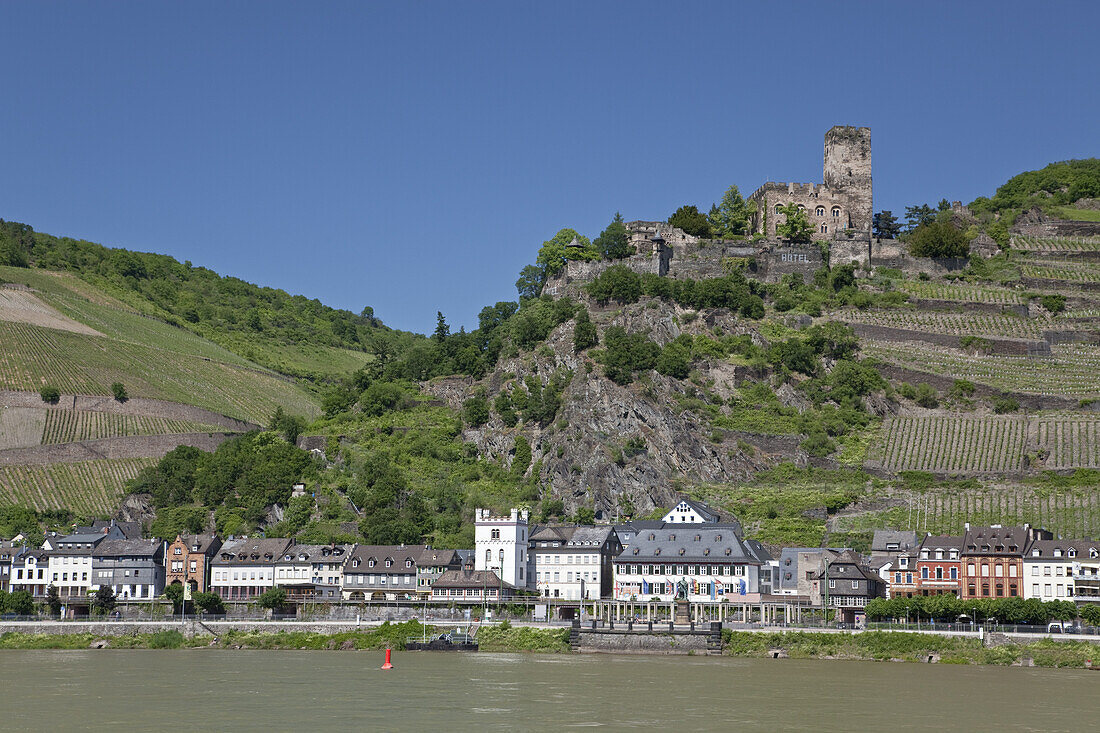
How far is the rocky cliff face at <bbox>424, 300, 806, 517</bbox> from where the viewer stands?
110 meters

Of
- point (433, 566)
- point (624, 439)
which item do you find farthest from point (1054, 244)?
point (433, 566)

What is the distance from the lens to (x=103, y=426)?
140750 millimetres

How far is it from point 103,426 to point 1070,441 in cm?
8614

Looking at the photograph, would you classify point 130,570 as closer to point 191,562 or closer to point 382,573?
point 191,562

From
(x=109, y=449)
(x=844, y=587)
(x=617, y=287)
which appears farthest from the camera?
(x=109, y=449)

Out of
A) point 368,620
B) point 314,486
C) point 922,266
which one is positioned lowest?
point 368,620

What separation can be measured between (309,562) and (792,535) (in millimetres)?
33099

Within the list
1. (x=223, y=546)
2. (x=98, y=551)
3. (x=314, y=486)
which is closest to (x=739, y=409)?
(x=314, y=486)

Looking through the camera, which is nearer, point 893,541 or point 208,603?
point 208,603

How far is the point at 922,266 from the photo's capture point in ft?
478

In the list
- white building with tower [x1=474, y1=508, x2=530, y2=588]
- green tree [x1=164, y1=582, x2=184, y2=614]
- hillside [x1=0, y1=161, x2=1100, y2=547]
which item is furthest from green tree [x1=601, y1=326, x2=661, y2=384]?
green tree [x1=164, y1=582, x2=184, y2=614]

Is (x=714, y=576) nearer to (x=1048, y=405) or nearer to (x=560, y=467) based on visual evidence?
(x=560, y=467)

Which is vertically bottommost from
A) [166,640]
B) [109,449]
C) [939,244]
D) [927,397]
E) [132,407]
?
[166,640]

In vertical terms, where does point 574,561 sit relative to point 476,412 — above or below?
below
